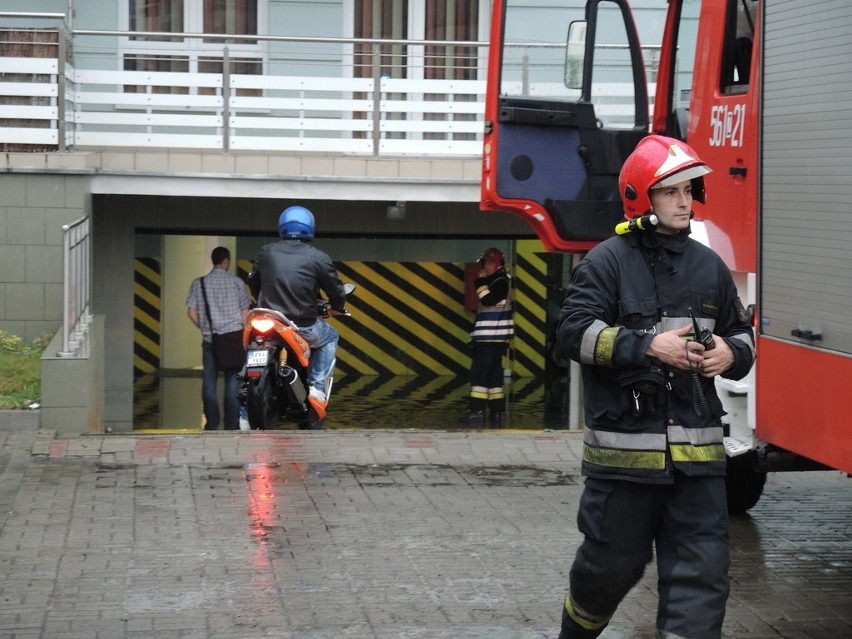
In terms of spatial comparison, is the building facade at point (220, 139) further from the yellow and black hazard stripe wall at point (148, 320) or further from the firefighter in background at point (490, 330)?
the firefighter in background at point (490, 330)

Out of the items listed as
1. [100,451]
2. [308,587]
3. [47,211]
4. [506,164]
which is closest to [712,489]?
[308,587]

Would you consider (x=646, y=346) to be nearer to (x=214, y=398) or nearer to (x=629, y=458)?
(x=629, y=458)

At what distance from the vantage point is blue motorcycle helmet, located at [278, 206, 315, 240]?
A: 10.3m

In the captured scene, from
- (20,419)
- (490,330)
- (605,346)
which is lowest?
(20,419)

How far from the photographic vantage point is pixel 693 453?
170 inches

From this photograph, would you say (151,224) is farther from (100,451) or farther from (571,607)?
(571,607)

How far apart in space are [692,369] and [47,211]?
8.61 metres

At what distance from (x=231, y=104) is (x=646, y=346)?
9.68 meters

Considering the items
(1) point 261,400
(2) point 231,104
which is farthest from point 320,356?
(2) point 231,104

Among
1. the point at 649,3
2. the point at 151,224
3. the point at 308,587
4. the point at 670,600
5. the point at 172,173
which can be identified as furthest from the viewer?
the point at 151,224

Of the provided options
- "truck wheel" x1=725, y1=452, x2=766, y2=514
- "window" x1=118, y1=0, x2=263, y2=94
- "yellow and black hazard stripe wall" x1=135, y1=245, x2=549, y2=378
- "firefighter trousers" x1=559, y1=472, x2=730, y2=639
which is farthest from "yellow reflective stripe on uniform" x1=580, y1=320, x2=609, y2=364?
"yellow and black hazard stripe wall" x1=135, y1=245, x2=549, y2=378

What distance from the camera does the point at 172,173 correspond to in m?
12.9

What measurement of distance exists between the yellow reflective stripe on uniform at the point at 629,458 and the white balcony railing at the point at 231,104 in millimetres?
8574

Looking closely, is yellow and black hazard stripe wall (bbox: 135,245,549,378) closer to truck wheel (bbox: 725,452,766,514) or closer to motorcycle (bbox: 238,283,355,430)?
motorcycle (bbox: 238,283,355,430)
